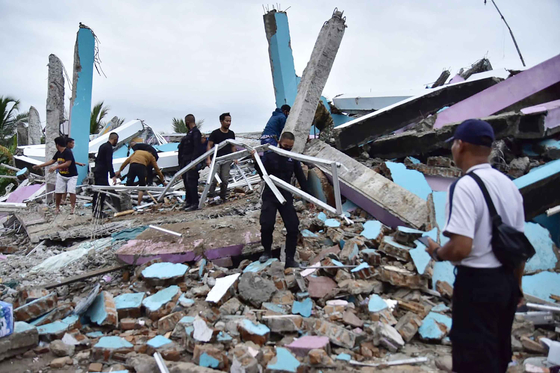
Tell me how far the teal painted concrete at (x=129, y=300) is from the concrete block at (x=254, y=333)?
1.12 metres

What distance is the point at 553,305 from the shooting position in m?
3.29

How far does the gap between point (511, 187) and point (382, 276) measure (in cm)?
209

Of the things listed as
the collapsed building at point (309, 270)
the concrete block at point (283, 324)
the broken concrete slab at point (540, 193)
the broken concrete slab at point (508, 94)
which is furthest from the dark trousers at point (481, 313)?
the broken concrete slab at point (508, 94)

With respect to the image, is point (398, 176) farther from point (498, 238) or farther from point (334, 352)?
point (498, 238)

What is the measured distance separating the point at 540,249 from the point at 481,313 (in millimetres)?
2903

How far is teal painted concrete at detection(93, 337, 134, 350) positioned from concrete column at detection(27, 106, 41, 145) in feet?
58.5

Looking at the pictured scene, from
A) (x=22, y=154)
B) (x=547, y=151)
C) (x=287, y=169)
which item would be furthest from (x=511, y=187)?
(x=22, y=154)

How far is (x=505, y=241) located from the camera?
5.32ft

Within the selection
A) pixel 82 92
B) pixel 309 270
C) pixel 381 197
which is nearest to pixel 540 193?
pixel 381 197

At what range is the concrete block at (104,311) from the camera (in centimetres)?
335

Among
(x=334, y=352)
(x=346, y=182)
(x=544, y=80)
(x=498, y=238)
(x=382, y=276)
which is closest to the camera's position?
(x=498, y=238)

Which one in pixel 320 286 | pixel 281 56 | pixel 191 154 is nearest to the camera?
pixel 320 286

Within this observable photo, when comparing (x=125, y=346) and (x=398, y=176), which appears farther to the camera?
(x=398, y=176)

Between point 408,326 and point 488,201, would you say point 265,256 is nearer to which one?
point 408,326
